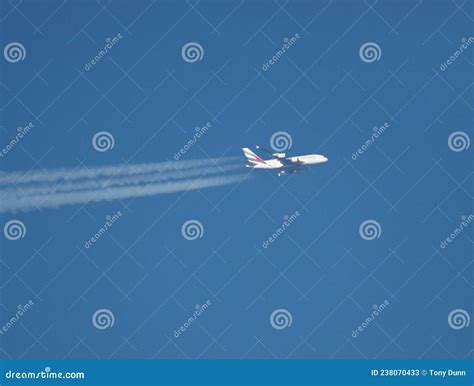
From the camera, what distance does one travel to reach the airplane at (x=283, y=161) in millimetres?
86688

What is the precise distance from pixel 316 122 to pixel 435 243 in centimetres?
1267

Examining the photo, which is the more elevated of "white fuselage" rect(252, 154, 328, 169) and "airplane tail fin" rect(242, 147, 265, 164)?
"white fuselage" rect(252, 154, 328, 169)

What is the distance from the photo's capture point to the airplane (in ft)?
284

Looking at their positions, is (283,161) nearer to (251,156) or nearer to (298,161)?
(298,161)

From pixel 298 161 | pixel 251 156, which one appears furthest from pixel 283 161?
pixel 251 156

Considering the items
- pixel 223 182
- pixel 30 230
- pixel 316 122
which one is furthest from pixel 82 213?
pixel 316 122

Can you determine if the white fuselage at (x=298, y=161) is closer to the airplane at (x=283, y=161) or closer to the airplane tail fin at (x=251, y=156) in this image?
the airplane at (x=283, y=161)

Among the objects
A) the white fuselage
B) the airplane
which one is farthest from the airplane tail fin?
the white fuselage

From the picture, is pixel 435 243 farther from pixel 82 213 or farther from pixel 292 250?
pixel 82 213

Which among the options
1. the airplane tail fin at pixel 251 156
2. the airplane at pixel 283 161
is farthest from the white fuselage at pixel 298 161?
the airplane tail fin at pixel 251 156

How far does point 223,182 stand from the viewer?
88.3 meters

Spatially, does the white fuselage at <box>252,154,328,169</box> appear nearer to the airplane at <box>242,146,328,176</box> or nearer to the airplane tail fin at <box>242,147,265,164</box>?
the airplane at <box>242,146,328,176</box>

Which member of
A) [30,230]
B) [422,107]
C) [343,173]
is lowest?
[30,230]

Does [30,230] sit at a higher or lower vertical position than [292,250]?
lower
